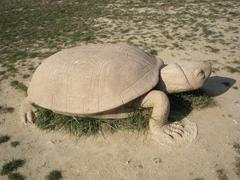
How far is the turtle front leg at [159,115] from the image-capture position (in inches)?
189

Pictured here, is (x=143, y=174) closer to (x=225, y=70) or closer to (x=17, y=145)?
(x=17, y=145)

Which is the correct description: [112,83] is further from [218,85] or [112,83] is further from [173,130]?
[218,85]

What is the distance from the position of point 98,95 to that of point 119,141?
922 millimetres

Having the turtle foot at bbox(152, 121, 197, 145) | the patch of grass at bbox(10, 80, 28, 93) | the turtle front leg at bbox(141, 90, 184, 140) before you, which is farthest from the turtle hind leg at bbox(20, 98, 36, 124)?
the turtle foot at bbox(152, 121, 197, 145)

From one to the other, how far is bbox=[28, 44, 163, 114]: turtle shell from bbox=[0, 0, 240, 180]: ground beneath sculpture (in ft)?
2.26

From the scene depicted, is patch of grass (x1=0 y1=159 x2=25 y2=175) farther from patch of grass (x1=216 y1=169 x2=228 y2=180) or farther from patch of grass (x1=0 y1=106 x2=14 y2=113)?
patch of grass (x1=216 y1=169 x2=228 y2=180)

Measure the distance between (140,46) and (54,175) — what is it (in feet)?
17.5

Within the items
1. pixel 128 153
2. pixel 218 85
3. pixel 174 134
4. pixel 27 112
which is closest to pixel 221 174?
pixel 174 134

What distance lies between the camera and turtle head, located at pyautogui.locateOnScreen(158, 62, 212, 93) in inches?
200

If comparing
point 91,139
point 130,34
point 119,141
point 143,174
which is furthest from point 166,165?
point 130,34

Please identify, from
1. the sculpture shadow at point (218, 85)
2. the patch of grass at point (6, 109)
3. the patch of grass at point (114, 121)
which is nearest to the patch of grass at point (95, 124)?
the patch of grass at point (114, 121)

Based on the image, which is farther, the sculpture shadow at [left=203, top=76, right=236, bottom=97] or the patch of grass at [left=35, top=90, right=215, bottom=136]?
the sculpture shadow at [left=203, top=76, right=236, bottom=97]

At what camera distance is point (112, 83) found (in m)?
4.69

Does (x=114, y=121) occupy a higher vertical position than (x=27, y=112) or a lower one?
higher
